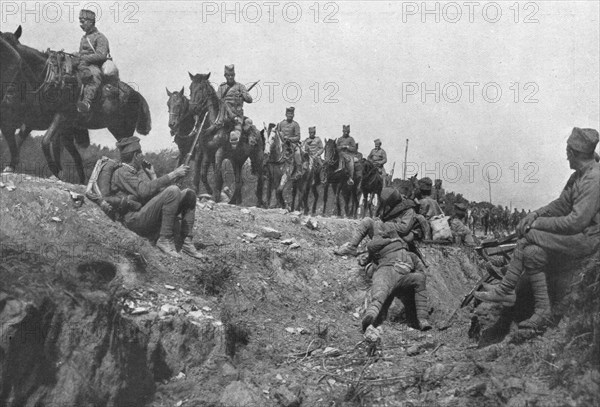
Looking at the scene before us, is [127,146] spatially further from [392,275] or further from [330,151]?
[330,151]

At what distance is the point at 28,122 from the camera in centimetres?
959

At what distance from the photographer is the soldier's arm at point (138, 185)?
7.89m

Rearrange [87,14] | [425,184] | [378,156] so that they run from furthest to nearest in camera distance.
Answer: [378,156], [425,184], [87,14]

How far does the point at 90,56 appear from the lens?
1027cm

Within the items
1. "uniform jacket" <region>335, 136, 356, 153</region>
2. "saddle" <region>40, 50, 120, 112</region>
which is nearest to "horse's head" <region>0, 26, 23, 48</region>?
"saddle" <region>40, 50, 120, 112</region>

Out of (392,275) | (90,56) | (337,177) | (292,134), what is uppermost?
(90,56)

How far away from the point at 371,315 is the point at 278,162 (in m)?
8.85

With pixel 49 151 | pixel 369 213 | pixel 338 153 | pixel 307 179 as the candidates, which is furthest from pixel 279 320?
pixel 369 213

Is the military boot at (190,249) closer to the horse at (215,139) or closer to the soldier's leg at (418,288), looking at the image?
the soldier's leg at (418,288)

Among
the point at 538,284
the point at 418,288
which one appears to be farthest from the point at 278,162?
the point at 538,284

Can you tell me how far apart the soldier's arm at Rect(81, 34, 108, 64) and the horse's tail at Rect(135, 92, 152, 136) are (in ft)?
3.61

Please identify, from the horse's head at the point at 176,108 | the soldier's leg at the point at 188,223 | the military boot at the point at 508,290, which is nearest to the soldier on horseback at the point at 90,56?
the horse's head at the point at 176,108

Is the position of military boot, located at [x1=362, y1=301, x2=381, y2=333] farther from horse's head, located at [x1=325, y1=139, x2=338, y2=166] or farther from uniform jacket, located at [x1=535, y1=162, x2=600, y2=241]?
horse's head, located at [x1=325, y1=139, x2=338, y2=166]

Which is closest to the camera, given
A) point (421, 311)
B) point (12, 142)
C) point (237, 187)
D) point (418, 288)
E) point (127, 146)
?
point (421, 311)
